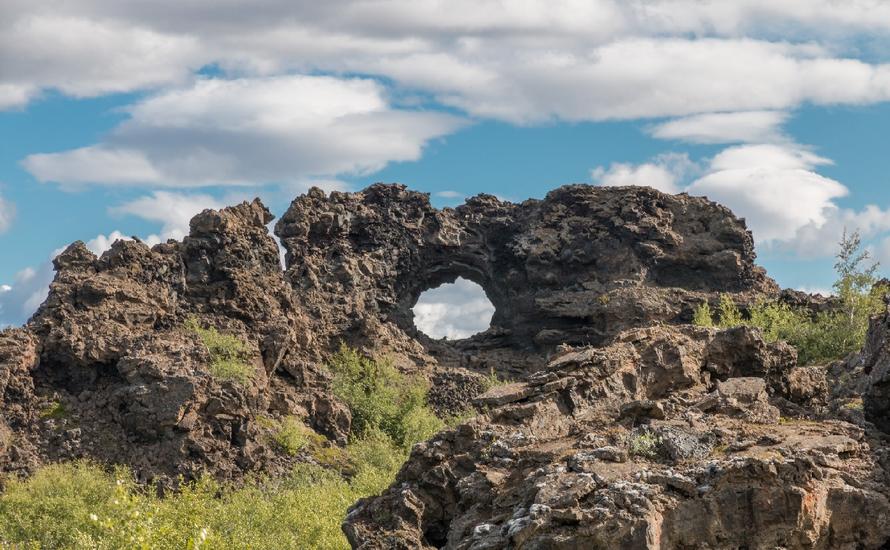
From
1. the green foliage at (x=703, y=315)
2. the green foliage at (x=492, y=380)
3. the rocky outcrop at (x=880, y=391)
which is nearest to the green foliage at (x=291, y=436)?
the green foliage at (x=492, y=380)

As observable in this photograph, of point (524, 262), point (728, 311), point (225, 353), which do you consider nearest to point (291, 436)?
point (225, 353)

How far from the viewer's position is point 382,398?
94.3 m

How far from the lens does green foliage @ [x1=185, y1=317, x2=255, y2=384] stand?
78.2m

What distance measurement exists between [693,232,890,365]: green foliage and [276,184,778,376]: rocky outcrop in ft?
11.8

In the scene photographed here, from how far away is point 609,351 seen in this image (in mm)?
37875

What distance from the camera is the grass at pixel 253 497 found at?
181 feet

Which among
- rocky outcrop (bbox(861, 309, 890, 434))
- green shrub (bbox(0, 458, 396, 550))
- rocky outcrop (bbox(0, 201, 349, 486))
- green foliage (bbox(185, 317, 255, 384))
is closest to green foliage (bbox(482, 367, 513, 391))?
rocky outcrop (bbox(0, 201, 349, 486))

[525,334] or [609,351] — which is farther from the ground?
[525,334]

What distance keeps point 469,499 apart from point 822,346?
2455 inches

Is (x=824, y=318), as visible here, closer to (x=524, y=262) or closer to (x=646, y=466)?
(x=524, y=262)

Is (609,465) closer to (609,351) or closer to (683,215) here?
(609,351)

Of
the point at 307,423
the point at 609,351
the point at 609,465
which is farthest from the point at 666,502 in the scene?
the point at 307,423

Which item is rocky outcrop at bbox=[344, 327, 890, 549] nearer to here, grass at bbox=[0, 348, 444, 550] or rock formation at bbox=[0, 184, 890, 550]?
rock formation at bbox=[0, 184, 890, 550]

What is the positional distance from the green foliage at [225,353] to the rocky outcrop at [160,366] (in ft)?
1.27
